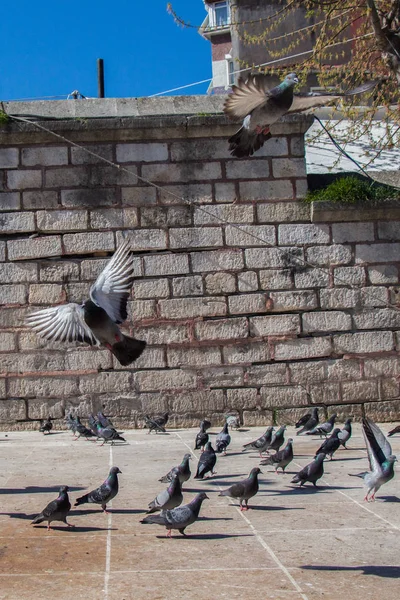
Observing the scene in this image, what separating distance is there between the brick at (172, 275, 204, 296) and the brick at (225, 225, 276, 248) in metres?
0.60

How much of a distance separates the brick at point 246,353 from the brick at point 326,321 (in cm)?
59

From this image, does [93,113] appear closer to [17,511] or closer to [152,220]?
[152,220]

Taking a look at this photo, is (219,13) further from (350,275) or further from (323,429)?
(323,429)

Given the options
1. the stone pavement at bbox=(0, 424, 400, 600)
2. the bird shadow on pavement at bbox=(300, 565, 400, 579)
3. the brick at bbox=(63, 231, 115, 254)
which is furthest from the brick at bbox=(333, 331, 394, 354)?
the bird shadow on pavement at bbox=(300, 565, 400, 579)

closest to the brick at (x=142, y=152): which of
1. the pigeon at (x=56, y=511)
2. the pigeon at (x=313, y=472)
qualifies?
the pigeon at (x=313, y=472)

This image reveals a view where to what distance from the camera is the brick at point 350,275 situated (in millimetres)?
9969

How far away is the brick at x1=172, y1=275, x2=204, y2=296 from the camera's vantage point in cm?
981

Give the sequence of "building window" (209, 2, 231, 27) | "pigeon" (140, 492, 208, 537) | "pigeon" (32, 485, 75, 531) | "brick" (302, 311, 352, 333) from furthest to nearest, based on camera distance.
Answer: "building window" (209, 2, 231, 27), "brick" (302, 311, 352, 333), "pigeon" (32, 485, 75, 531), "pigeon" (140, 492, 208, 537)

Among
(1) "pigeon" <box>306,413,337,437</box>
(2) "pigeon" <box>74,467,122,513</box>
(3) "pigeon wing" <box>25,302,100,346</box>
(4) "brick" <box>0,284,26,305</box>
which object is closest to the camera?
(2) "pigeon" <box>74,467,122,513</box>

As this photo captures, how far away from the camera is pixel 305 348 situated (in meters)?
9.91

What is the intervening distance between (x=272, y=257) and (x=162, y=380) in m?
2.03

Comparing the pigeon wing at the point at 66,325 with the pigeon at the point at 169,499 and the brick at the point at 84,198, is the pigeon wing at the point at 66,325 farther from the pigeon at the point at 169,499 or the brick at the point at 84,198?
the brick at the point at 84,198

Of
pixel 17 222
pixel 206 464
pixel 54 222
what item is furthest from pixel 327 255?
pixel 206 464

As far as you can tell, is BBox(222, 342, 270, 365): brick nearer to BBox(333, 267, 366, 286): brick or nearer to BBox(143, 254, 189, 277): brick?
BBox(143, 254, 189, 277): brick
